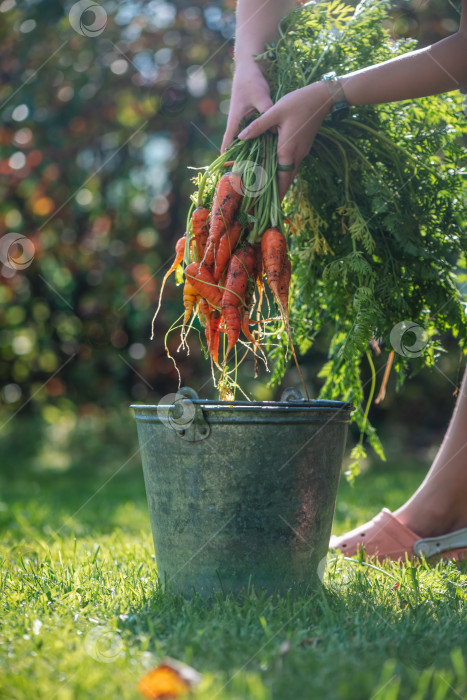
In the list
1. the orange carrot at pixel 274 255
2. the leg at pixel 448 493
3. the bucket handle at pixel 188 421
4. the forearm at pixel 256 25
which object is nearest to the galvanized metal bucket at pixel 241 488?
the bucket handle at pixel 188 421

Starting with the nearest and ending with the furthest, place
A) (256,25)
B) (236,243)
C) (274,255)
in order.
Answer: (274,255) < (236,243) < (256,25)

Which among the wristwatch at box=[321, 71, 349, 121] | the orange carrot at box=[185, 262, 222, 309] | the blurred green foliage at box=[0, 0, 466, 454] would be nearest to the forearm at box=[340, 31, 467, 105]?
the wristwatch at box=[321, 71, 349, 121]

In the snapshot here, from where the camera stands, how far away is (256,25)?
84.5 inches

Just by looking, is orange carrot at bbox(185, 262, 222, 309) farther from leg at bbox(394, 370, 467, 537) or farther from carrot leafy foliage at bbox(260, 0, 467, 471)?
leg at bbox(394, 370, 467, 537)

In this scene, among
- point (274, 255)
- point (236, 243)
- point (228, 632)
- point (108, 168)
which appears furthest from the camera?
point (108, 168)

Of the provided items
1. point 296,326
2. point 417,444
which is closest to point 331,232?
point 296,326

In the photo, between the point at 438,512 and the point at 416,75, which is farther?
the point at 438,512

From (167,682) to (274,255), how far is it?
1.12 metres

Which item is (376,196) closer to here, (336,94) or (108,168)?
(336,94)

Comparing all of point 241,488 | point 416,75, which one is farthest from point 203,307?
point 416,75

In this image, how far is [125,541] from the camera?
102 inches

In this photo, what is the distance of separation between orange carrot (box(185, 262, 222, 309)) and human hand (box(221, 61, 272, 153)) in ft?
1.58

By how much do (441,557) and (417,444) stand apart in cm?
425

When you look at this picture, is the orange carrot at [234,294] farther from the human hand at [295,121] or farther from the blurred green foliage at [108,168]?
the blurred green foliage at [108,168]
